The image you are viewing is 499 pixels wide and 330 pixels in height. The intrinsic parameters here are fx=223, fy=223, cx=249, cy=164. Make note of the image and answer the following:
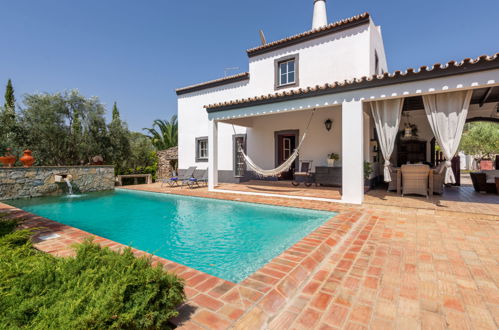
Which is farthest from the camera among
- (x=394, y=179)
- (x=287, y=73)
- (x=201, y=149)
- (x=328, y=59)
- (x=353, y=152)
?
(x=201, y=149)

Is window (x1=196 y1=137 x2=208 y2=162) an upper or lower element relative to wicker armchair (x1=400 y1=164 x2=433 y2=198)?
upper

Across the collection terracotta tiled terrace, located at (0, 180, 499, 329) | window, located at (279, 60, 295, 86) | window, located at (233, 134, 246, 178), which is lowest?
terracotta tiled terrace, located at (0, 180, 499, 329)

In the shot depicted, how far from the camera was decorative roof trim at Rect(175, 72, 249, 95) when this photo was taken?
34.5ft

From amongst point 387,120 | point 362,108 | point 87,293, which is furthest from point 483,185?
point 87,293

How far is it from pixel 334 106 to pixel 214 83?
621 centimetres

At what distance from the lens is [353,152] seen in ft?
17.5

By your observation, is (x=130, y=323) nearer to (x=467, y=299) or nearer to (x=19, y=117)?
(x=467, y=299)

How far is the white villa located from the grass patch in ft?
16.4

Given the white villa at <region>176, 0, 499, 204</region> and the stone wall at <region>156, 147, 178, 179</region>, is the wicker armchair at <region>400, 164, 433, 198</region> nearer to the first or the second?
the white villa at <region>176, 0, 499, 204</region>

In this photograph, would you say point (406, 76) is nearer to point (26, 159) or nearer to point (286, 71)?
point (286, 71)

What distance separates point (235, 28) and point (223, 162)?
273 inches

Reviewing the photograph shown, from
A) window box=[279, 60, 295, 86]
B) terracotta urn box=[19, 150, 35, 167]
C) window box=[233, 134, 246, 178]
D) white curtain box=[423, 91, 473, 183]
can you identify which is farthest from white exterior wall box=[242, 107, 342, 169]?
terracotta urn box=[19, 150, 35, 167]

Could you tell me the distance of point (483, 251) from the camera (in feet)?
9.07

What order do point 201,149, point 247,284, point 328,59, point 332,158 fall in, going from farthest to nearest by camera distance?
point 201,149
point 328,59
point 332,158
point 247,284
